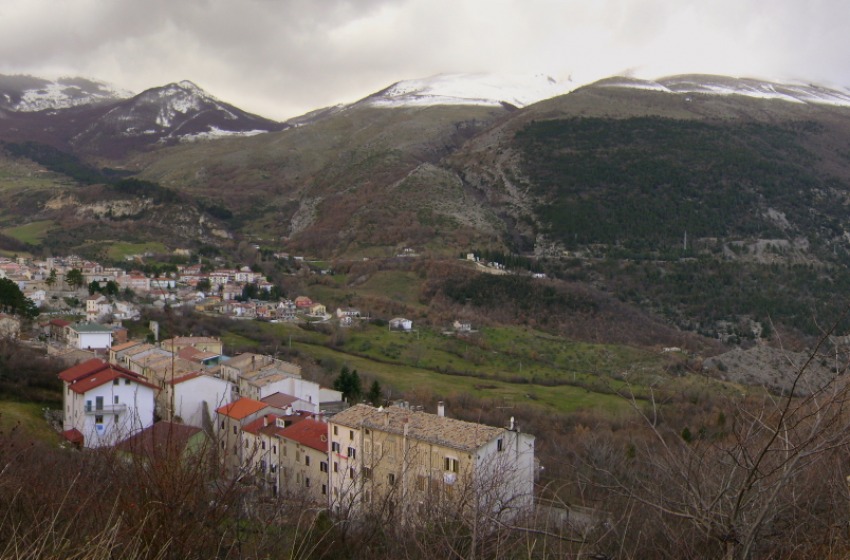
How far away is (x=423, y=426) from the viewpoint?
15.6 metres

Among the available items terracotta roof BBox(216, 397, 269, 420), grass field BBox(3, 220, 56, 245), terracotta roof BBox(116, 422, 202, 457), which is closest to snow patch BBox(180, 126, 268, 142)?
grass field BBox(3, 220, 56, 245)

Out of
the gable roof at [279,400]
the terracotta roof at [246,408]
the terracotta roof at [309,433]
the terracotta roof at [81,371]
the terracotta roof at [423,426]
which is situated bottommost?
the gable roof at [279,400]

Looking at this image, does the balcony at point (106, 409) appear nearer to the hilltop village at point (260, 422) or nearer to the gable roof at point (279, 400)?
the hilltop village at point (260, 422)

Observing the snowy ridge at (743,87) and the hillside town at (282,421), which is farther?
the snowy ridge at (743,87)

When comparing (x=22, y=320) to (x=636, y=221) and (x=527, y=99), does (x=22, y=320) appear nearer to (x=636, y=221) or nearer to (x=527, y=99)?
(x=636, y=221)

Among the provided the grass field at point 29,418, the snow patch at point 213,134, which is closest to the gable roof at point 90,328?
the grass field at point 29,418

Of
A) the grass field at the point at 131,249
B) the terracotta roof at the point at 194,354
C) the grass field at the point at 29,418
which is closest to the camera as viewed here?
the grass field at the point at 29,418

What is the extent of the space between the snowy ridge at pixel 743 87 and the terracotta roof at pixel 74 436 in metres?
120

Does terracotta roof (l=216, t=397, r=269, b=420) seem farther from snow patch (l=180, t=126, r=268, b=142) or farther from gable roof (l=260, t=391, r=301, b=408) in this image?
snow patch (l=180, t=126, r=268, b=142)

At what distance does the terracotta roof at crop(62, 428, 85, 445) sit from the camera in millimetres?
18139

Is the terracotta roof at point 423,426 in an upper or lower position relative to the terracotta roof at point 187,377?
upper

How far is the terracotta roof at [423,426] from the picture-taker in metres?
14.4

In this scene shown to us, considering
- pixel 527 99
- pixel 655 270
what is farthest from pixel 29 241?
pixel 527 99

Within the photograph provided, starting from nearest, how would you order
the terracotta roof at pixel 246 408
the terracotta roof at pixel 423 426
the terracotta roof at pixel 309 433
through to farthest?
1. the terracotta roof at pixel 423 426
2. the terracotta roof at pixel 309 433
3. the terracotta roof at pixel 246 408
